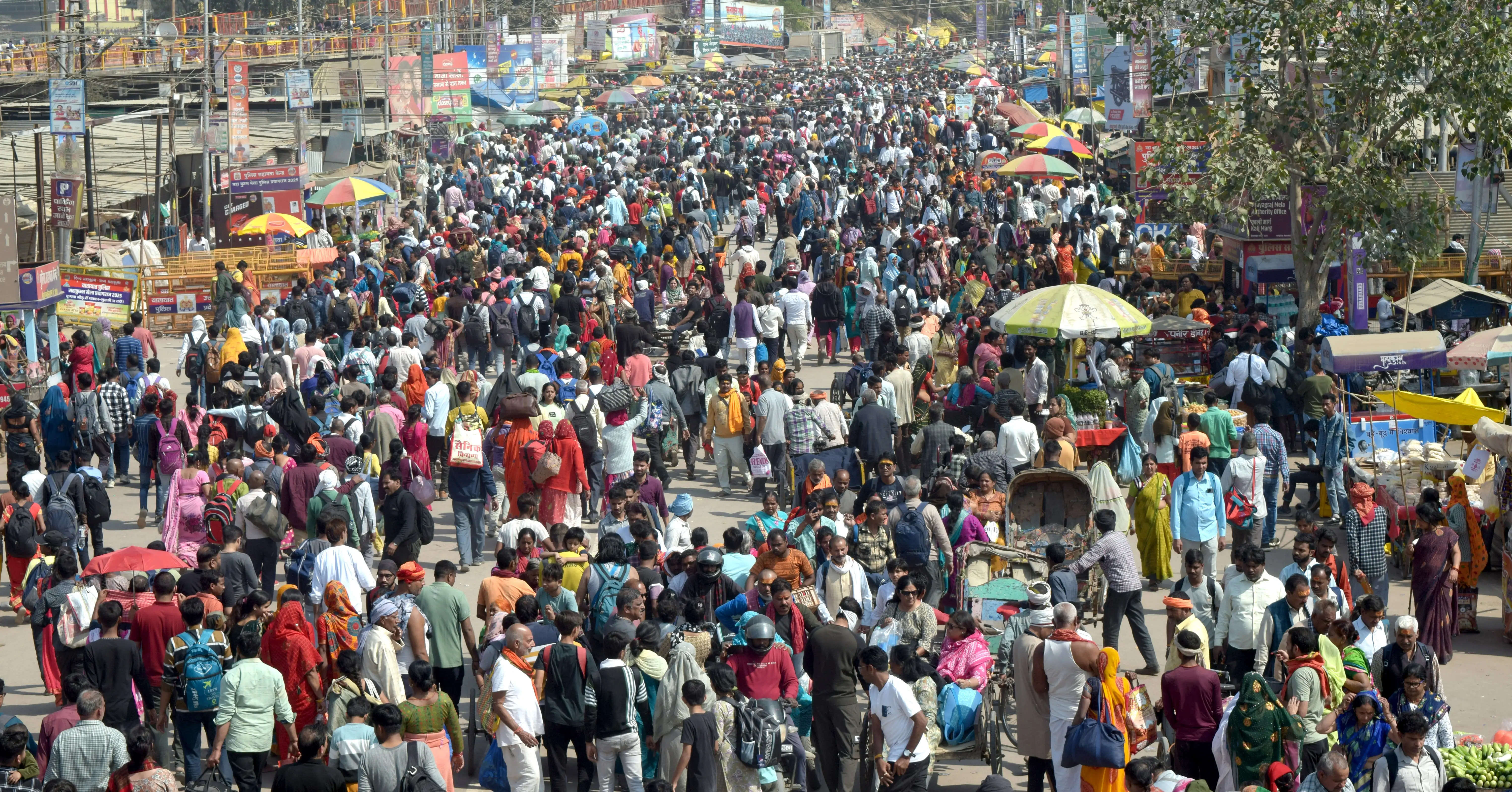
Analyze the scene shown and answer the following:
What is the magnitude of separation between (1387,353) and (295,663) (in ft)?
28.9

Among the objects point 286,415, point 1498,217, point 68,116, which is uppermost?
point 68,116

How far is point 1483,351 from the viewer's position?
13305 mm

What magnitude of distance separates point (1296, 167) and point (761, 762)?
11578 mm

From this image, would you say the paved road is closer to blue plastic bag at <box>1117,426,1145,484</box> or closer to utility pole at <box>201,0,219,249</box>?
blue plastic bag at <box>1117,426,1145,484</box>

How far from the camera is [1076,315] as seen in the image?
14523 millimetres

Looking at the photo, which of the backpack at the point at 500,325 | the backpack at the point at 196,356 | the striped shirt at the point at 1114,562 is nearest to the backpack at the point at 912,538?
the striped shirt at the point at 1114,562

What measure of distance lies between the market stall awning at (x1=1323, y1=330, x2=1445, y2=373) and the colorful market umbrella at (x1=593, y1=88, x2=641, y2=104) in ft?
132

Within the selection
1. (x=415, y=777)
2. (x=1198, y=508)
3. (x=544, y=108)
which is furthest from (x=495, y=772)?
(x=544, y=108)

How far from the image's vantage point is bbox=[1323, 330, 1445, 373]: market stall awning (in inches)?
527

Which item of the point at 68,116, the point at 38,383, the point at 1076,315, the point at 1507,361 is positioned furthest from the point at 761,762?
the point at 68,116

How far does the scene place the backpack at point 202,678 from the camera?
8.62 meters

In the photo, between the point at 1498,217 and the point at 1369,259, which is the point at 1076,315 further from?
the point at 1498,217

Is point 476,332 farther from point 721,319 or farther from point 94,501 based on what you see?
point 94,501

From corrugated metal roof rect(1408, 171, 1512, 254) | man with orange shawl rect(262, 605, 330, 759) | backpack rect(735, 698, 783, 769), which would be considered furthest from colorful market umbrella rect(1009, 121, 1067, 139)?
backpack rect(735, 698, 783, 769)
